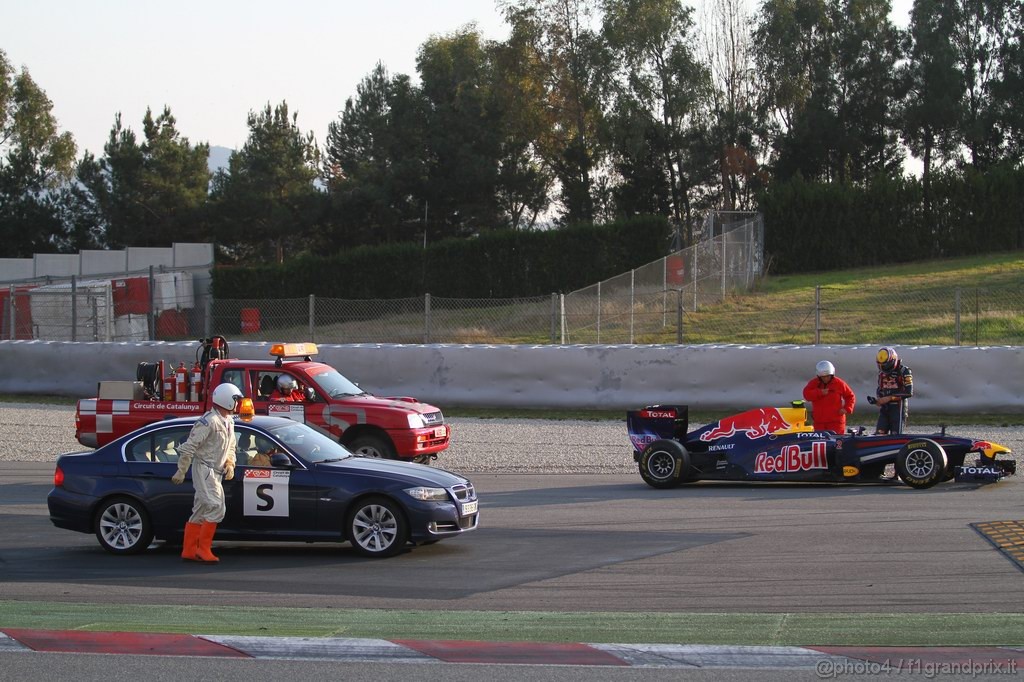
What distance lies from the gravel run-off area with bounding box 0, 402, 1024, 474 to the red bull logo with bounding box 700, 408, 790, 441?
2.57 meters

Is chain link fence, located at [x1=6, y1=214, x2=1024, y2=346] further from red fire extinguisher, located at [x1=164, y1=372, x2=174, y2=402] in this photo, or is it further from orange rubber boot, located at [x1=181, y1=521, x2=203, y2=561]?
orange rubber boot, located at [x1=181, y1=521, x2=203, y2=561]

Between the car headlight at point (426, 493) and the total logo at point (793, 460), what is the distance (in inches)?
210

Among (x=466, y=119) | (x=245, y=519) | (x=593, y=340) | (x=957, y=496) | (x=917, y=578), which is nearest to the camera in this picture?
(x=917, y=578)

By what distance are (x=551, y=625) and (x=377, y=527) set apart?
111 inches

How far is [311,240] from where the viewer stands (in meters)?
55.1

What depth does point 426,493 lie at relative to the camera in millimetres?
9930

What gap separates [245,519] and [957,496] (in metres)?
7.75

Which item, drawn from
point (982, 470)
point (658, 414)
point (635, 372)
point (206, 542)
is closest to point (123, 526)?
point (206, 542)

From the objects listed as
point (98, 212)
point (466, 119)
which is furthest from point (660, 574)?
point (98, 212)

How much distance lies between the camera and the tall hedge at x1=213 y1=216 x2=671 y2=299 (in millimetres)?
43812

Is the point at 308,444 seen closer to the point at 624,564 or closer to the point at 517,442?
the point at 624,564

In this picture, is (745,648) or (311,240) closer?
(745,648)

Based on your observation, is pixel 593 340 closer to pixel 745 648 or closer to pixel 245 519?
pixel 245 519

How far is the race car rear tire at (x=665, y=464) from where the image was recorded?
14.0 m
